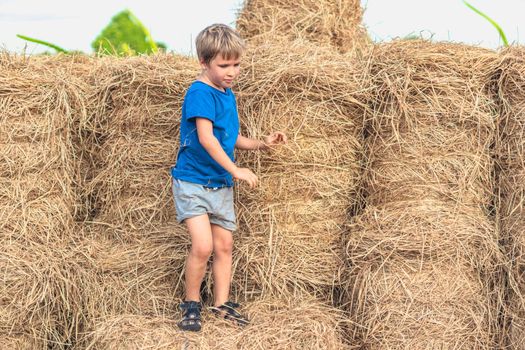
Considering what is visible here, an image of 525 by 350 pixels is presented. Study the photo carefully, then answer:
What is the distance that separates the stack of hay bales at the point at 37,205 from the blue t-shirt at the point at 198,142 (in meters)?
0.72

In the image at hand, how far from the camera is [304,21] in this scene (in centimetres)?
471

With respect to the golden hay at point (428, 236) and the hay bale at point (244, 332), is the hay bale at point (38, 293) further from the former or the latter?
the golden hay at point (428, 236)

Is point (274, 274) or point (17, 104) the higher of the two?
point (17, 104)

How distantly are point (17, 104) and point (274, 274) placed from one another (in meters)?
1.57

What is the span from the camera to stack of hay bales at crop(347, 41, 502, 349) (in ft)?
11.4

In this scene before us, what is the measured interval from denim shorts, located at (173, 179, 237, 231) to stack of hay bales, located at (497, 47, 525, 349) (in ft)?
4.50

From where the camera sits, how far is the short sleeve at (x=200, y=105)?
3285 mm

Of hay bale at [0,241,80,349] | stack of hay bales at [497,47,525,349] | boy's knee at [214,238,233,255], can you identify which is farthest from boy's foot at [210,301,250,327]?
stack of hay bales at [497,47,525,349]

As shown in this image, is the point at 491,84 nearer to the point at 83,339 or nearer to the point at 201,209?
the point at 201,209

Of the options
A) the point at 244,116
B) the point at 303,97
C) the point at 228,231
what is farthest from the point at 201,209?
the point at 303,97

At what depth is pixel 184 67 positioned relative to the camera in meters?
3.77

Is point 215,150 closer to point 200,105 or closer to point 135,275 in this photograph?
point 200,105

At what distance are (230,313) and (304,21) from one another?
2075mm

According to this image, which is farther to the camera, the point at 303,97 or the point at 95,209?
the point at 95,209
